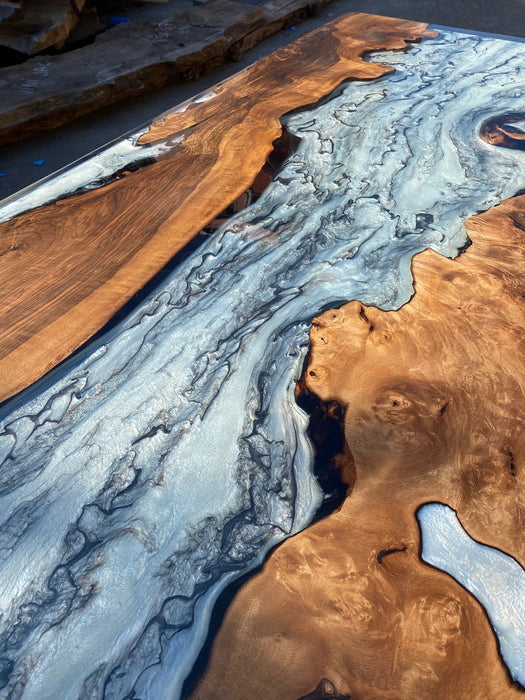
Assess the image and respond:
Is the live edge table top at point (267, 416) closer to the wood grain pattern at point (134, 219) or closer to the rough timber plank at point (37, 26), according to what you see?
the wood grain pattern at point (134, 219)

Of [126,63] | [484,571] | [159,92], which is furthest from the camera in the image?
[159,92]

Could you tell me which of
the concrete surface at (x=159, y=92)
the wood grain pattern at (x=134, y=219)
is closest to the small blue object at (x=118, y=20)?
the concrete surface at (x=159, y=92)

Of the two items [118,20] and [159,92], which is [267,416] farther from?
[118,20]

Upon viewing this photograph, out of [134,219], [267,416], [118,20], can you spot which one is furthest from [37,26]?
[267,416]

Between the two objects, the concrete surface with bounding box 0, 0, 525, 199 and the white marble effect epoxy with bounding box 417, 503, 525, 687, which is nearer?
the white marble effect epoxy with bounding box 417, 503, 525, 687

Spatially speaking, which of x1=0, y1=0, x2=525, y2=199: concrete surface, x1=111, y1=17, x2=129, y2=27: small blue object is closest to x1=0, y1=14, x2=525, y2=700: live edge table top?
x1=0, y1=0, x2=525, y2=199: concrete surface

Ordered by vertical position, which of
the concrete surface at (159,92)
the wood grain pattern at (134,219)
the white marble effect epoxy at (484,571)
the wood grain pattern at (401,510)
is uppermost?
the wood grain pattern at (134,219)

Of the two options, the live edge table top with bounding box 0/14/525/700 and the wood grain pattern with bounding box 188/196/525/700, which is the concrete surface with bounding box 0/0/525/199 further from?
the wood grain pattern with bounding box 188/196/525/700
